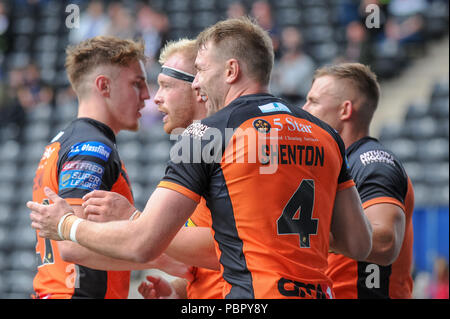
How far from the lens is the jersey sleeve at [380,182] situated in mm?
3463

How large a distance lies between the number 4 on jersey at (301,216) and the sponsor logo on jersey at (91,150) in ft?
4.22

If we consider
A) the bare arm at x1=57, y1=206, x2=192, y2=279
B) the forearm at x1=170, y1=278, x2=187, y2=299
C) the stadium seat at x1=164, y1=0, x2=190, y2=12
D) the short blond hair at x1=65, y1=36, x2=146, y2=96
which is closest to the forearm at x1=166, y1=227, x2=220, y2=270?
the bare arm at x1=57, y1=206, x2=192, y2=279

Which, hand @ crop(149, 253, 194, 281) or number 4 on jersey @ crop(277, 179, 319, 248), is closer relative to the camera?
number 4 on jersey @ crop(277, 179, 319, 248)

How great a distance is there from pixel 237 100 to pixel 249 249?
64cm

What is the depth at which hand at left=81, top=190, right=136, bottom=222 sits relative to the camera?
2.67 m

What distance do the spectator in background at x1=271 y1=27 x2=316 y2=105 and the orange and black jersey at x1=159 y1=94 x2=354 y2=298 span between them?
308 inches

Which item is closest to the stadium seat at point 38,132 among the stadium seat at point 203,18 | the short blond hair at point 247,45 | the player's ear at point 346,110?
A: the stadium seat at point 203,18

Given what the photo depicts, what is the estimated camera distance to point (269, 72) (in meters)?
2.80

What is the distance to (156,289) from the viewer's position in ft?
12.3

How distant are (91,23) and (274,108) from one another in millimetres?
10375

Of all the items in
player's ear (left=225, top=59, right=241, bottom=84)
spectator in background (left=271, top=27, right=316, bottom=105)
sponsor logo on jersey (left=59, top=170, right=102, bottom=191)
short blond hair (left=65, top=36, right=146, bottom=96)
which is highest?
spectator in background (left=271, top=27, right=316, bottom=105)

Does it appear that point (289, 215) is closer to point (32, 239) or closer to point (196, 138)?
point (196, 138)

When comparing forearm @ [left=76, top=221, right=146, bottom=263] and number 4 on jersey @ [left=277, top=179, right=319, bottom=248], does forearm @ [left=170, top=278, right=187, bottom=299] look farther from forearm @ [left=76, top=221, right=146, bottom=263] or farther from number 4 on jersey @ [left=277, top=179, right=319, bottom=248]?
number 4 on jersey @ [left=277, top=179, right=319, bottom=248]
